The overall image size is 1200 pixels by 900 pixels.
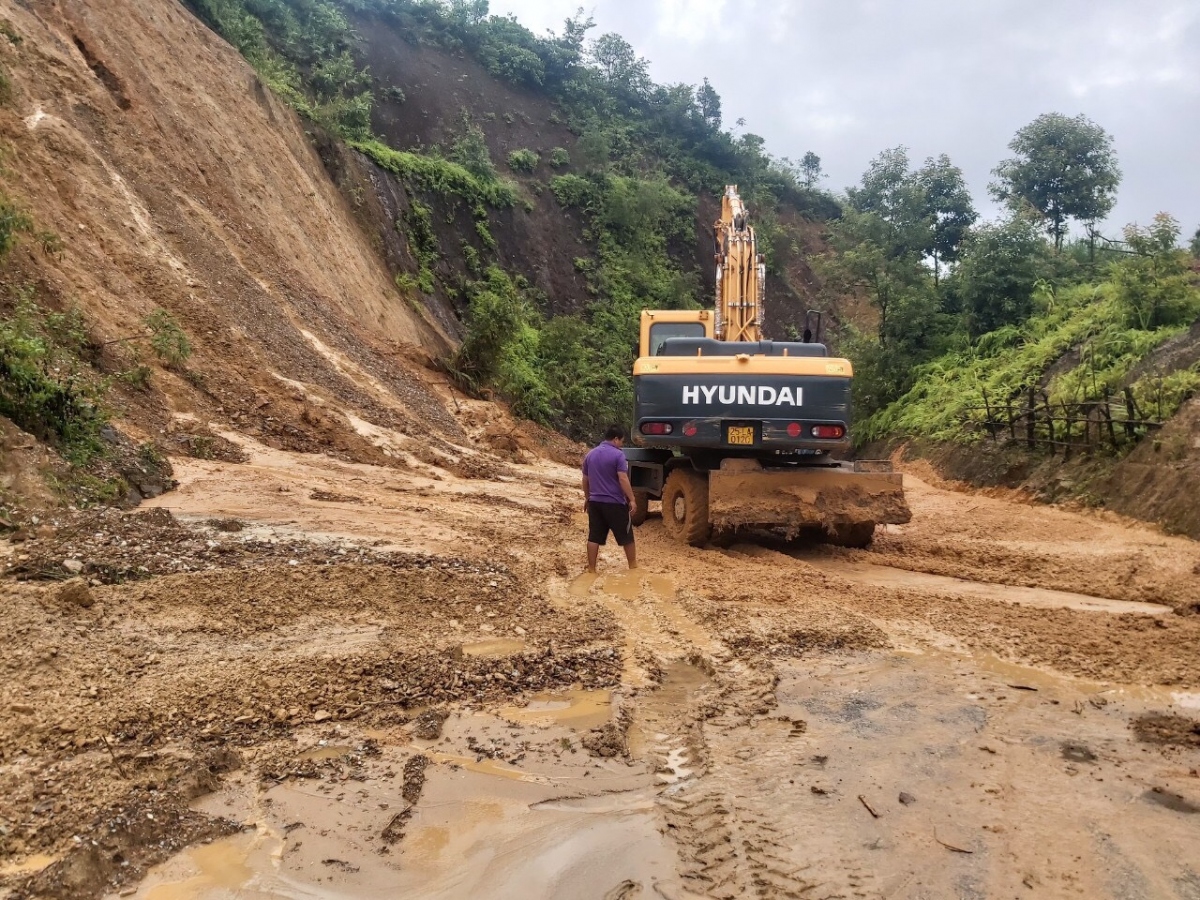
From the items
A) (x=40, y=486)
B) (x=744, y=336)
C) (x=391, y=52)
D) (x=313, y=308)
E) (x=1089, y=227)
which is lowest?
(x=40, y=486)

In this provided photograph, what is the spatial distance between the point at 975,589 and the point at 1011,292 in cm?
1741

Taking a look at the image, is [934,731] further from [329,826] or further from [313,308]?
[313,308]

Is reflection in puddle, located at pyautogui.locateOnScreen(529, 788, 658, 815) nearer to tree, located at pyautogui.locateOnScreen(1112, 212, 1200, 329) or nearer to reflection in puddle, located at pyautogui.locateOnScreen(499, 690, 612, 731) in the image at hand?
reflection in puddle, located at pyautogui.locateOnScreen(499, 690, 612, 731)

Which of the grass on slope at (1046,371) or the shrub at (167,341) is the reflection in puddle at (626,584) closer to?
the shrub at (167,341)


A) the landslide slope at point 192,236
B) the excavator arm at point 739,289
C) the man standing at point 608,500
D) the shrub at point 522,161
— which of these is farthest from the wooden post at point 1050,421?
the shrub at point 522,161

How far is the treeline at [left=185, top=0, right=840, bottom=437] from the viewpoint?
81.1 feet

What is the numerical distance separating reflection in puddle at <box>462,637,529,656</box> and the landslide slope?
719 cm

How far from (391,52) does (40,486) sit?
1412 inches

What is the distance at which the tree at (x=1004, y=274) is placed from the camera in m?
22.4

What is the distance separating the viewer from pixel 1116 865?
2910 mm

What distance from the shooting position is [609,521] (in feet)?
27.4

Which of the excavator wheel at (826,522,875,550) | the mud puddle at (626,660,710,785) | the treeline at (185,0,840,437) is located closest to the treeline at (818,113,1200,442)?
the excavator wheel at (826,522,875,550)

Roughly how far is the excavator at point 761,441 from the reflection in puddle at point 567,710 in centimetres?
453

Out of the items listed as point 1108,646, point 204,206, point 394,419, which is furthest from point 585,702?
point 204,206
